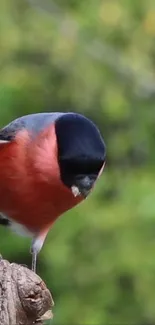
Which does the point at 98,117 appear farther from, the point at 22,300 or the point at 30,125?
the point at 22,300

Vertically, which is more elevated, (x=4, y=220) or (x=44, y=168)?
(x=44, y=168)

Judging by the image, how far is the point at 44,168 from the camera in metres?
2.89

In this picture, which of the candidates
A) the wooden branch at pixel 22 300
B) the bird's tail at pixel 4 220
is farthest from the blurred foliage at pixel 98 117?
the wooden branch at pixel 22 300

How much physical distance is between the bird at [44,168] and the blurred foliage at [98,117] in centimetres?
128

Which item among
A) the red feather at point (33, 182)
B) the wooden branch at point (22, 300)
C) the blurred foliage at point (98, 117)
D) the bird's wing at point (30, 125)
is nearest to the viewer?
the wooden branch at point (22, 300)

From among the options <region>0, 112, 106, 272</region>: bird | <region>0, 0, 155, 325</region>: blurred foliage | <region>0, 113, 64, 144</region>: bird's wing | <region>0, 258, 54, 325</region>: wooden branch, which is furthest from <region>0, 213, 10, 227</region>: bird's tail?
<region>0, 0, 155, 325</region>: blurred foliage

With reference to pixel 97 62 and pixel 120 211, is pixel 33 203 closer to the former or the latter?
pixel 120 211

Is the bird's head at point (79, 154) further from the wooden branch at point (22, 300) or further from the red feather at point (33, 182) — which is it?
the wooden branch at point (22, 300)

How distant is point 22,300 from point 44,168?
77 centimetres

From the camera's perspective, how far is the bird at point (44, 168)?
2779 mm

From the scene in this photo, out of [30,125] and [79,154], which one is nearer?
[79,154]

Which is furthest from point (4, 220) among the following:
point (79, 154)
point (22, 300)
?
point (22, 300)

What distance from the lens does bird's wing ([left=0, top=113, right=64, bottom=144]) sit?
10.1 ft

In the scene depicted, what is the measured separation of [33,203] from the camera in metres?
2.99
